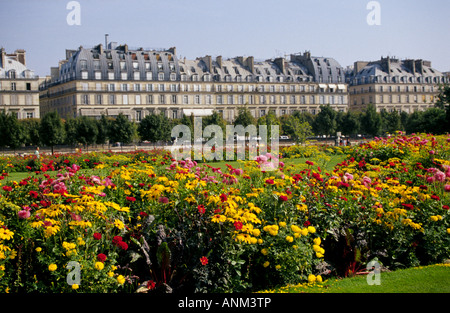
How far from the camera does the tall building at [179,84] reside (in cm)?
7012

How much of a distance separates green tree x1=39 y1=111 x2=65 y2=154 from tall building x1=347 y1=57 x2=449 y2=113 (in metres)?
54.5

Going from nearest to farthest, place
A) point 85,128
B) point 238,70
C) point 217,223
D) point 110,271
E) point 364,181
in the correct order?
point 110,271
point 217,223
point 364,181
point 85,128
point 238,70

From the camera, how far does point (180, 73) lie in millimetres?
75625

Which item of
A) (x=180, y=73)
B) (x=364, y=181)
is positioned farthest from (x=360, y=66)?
(x=364, y=181)

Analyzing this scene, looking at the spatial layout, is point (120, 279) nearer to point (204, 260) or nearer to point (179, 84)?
point (204, 260)

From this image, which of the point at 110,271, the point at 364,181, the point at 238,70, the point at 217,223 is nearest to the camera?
the point at 110,271

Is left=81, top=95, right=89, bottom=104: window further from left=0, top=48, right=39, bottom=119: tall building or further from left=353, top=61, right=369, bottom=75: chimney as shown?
left=353, top=61, right=369, bottom=75: chimney

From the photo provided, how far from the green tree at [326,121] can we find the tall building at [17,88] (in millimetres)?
36240

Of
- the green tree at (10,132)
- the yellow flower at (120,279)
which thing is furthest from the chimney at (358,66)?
the yellow flower at (120,279)

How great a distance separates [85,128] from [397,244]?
49.4 m

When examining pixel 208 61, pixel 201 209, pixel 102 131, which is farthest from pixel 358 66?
pixel 201 209

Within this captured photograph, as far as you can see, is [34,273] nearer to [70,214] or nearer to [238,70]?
[70,214]

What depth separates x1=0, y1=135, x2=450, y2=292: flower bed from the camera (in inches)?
245
